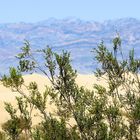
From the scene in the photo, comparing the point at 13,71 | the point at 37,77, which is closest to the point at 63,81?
A: the point at 13,71

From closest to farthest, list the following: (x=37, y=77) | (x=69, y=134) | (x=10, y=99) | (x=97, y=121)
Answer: (x=97, y=121) → (x=69, y=134) → (x=10, y=99) → (x=37, y=77)

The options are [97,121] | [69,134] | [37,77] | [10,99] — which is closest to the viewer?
[97,121]

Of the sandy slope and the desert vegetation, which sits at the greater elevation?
the sandy slope

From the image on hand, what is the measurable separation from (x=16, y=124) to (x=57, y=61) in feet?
19.9

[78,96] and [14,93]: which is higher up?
[14,93]

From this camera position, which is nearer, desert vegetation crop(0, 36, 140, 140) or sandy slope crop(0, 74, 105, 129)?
desert vegetation crop(0, 36, 140, 140)

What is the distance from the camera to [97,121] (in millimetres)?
27500

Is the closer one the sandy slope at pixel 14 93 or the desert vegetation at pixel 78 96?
the desert vegetation at pixel 78 96

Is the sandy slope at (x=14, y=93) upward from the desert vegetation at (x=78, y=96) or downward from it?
upward

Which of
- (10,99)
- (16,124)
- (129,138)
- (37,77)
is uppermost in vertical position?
(37,77)

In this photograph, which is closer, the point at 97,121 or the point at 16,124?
the point at 97,121

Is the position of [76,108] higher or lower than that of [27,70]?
lower

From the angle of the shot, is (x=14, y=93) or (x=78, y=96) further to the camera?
(x=14, y=93)

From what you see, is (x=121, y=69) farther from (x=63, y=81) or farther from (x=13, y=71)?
(x=13, y=71)
